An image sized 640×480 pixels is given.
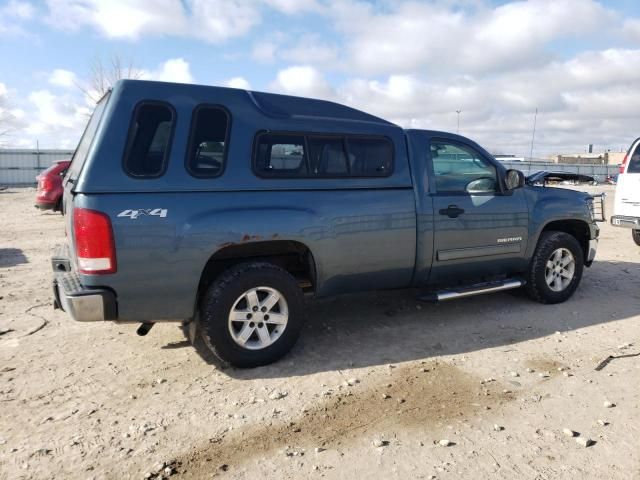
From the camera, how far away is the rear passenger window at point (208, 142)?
145 inches

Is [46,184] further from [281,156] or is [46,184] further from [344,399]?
[344,399]

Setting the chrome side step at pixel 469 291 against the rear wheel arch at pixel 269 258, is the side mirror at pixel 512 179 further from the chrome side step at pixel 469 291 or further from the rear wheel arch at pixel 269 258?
the rear wheel arch at pixel 269 258

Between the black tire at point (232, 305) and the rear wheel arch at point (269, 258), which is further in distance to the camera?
the rear wheel arch at point (269, 258)

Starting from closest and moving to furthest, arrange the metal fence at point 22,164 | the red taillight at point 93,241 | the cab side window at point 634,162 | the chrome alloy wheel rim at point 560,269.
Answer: the red taillight at point 93,241 → the chrome alloy wheel rim at point 560,269 → the cab side window at point 634,162 → the metal fence at point 22,164

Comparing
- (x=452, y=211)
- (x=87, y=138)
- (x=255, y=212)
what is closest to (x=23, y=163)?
(x=87, y=138)

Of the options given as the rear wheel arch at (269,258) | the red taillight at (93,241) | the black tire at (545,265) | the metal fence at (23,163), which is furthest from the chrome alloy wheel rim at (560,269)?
the metal fence at (23,163)

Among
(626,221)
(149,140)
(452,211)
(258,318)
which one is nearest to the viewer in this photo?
(149,140)

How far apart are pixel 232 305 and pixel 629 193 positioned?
8.35 metres

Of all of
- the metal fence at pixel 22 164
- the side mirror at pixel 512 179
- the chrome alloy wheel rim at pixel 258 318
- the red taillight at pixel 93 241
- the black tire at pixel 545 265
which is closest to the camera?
the red taillight at pixel 93 241

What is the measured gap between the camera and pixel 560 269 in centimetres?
566

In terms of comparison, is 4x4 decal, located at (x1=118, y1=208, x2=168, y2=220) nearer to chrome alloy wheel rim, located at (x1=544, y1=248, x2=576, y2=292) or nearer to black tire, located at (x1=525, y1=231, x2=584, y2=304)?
black tire, located at (x1=525, y1=231, x2=584, y2=304)

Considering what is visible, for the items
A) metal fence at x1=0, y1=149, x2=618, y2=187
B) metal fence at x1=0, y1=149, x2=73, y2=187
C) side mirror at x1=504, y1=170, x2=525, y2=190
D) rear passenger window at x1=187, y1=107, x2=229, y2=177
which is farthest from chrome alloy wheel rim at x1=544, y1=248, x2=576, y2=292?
metal fence at x1=0, y1=149, x2=73, y2=187

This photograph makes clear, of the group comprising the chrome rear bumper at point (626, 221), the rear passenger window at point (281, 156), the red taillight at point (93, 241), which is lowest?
the chrome rear bumper at point (626, 221)

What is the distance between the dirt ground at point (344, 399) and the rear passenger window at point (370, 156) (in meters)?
1.55
